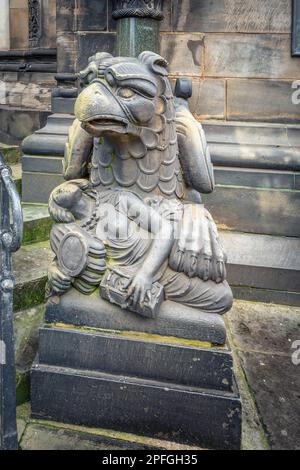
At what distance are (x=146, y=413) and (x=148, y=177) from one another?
47.5 inches

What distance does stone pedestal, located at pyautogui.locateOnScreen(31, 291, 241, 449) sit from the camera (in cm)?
195

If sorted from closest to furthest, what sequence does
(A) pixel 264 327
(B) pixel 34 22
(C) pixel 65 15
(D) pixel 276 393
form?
(D) pixel 276 393
(A) pixel 264 327
(C) pixel 65 15
(B) pixel 34 22

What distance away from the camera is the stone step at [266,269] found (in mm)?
3520

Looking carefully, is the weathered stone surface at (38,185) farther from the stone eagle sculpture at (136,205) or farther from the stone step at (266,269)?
the stone eagle sculpture at (136,205)

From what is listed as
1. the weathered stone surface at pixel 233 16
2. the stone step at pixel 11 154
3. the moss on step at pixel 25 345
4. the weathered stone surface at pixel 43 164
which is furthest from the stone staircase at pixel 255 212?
the stone step at pixel 11 154

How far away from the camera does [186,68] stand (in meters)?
4.02

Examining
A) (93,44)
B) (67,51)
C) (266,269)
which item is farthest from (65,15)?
(266,269)

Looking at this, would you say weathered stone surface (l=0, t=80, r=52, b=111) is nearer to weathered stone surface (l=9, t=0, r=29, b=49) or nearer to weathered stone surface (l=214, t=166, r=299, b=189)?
weathered stone surface (l=9, t=0, r=29, b=49)

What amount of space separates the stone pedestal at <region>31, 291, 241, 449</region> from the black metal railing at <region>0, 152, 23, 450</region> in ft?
0.96

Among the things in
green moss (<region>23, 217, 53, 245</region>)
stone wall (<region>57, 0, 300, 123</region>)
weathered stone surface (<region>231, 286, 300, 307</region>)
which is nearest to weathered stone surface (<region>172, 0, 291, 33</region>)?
stone wall (<region>57, 0, 300, 123</region>)

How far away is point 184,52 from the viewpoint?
399cm

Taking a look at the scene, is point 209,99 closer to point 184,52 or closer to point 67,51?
point 184,52

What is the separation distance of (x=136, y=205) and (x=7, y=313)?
0.81 metres

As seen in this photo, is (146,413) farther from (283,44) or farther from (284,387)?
(283,44)
